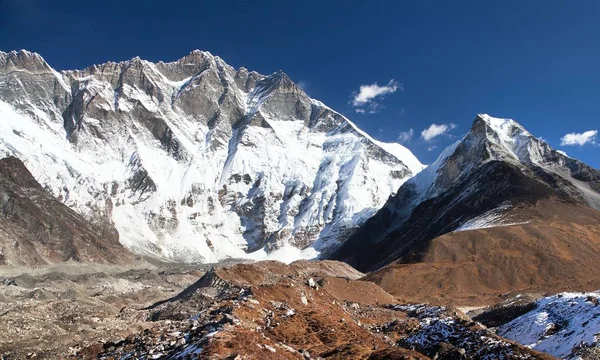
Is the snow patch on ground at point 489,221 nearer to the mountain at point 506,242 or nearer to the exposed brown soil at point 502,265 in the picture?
the mountain at point 506,242

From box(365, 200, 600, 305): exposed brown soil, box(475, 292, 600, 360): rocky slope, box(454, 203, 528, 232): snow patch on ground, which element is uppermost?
box(454, 203, 528, 232): snow patch on ground

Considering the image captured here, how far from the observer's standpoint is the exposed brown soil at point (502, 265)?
115 metres

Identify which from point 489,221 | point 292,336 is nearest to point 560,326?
point 292,336

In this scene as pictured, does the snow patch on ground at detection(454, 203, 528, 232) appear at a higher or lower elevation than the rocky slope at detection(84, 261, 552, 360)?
higher

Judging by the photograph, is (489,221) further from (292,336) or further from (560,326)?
(292,336)

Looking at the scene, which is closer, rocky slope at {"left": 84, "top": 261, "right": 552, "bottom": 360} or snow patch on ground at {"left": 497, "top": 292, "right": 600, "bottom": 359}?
rocky slope at {"left": 84, "top": 261, "right": 552, "bottom": 360}

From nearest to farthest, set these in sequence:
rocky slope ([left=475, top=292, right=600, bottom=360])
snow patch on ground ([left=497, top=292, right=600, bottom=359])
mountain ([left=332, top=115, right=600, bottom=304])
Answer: rocky slope ([left=475, top=292, right=600, bottom=360]) < snow patch on ground ([left=497, top=292, right=600, bottom=359]) < mountain ([left=332, top=115, right=600, bottom=304])

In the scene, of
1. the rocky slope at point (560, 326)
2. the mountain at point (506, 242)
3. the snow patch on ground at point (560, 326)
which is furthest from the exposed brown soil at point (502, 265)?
the snow patch on ground at point (560, 326)

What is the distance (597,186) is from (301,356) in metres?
202

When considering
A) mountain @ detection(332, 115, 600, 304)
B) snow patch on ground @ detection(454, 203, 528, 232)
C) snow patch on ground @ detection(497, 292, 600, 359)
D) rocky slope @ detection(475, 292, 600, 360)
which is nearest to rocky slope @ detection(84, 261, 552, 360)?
rocky slope @ detection(475, 292, 600, 360)

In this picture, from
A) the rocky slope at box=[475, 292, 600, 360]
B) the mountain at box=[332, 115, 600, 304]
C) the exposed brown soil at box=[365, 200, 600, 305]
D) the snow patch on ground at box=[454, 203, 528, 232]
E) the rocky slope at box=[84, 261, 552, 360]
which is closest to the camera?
the rocky slope at box=[84, 261, 552, 360]

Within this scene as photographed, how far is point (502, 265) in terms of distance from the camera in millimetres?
126562

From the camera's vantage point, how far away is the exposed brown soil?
114562 mm

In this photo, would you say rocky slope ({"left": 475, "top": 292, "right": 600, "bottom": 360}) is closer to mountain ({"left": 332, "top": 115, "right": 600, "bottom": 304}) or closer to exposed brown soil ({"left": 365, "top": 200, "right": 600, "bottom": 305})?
exposed brown soil ({"left": 365, "top": 200, "right": 600, "bottom": 305})
